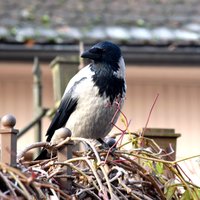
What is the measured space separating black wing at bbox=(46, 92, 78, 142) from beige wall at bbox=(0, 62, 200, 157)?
348cm

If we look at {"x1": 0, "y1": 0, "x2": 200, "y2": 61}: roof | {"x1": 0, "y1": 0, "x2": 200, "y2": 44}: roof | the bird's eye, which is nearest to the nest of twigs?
the bird's eye

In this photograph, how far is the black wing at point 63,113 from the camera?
18.1 feet

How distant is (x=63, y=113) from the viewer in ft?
18.4

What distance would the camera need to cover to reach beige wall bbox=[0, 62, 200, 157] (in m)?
9.17

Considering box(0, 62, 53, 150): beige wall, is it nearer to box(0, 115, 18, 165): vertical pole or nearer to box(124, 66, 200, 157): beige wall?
box(124, 66, 200, 157): beige wall

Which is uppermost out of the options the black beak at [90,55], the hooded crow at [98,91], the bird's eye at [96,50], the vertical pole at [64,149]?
the bird's eye at [96,50]

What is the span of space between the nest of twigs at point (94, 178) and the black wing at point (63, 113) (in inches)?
73.9

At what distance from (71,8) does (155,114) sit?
1730 mm

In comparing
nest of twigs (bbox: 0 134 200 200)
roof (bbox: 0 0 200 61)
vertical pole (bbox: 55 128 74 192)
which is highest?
roof (bbox: 0 0 200 61)

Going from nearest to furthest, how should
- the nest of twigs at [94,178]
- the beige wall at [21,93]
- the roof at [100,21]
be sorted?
the nest of twigs at [94,178] < the roof at [100,21] < the beige wall at [21,93]

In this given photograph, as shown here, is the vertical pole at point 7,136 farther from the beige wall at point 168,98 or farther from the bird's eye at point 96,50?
the beige wall at point 168,98

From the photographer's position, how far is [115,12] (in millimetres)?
10086

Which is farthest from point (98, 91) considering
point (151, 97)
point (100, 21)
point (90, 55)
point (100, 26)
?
point (100, 21)

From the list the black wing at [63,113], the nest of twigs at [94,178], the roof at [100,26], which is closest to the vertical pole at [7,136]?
the nest of twigs at [94,178]
